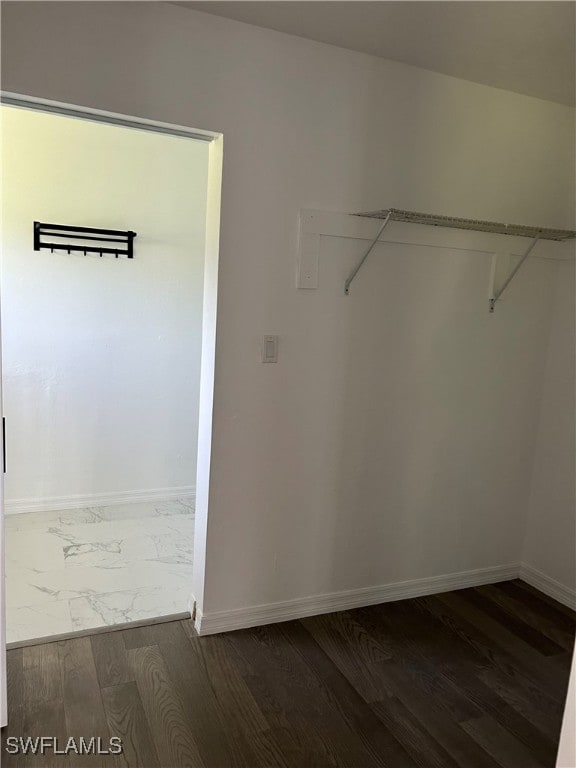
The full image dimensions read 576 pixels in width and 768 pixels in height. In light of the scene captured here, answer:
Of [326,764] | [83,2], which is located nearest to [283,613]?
[326,764]

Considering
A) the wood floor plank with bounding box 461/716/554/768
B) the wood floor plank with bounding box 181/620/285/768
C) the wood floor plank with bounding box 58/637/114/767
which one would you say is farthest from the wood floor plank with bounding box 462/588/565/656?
the wood floor plank with bounding box 58/637/114/767

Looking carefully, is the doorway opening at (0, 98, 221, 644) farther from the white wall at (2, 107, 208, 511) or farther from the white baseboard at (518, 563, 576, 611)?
the white baseboard at (518, 563, 576, 611)

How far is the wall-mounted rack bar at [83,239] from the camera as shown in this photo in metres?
3.23

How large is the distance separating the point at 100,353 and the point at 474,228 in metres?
2.22

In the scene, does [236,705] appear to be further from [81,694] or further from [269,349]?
[269,349]

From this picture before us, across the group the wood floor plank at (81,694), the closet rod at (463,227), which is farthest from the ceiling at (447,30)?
the wood floor plank at (81,694)

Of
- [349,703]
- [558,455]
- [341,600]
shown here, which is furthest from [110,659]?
[558,455]

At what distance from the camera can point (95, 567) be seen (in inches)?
113

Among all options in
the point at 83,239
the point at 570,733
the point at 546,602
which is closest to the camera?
the point at 570,733

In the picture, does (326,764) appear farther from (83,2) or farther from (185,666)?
(83,2)

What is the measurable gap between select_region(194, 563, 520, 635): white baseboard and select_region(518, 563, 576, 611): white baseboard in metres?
0.04

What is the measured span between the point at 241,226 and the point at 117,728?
5.79ft

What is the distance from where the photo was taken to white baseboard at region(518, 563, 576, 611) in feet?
9.17

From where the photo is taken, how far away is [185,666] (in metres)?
2.17
